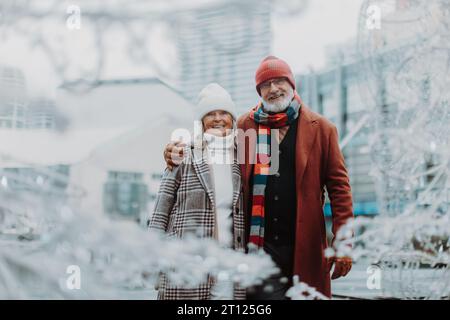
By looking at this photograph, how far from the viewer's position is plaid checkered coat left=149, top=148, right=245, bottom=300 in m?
1.91

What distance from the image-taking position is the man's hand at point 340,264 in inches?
78.8

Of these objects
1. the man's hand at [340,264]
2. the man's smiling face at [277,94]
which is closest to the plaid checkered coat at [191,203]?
the man's smiling face at [277,94]

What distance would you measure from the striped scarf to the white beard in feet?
0.05

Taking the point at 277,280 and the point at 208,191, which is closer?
the point at 208,191

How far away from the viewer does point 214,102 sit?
6.51 ft

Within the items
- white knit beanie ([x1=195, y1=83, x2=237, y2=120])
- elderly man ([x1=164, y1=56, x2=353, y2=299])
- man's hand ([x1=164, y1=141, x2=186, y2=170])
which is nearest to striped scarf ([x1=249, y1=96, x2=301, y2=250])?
elderly man ([x1=164, y1=56, x2=353, y2=299])

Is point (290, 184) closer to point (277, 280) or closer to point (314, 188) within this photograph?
point (314, 188)

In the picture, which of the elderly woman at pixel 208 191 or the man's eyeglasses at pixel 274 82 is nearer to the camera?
the elderly woman at pixel 208 191

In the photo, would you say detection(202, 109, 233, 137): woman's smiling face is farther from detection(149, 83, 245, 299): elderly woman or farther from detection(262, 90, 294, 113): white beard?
detection(262, 90, 294, 113): white beard

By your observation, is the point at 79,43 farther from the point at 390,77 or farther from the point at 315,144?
the point at 390,77

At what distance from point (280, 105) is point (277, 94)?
1.7 inches

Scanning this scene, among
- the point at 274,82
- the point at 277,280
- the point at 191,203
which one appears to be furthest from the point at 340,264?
the point at 274,82

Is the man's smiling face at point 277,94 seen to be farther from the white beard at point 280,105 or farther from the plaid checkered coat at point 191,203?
the plaid checkered coat at point 191,203

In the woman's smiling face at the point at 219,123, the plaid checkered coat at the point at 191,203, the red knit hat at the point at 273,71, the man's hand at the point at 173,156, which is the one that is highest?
the red knit hat at the point at 273,71
